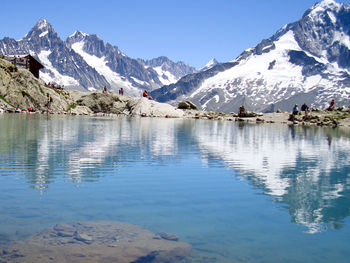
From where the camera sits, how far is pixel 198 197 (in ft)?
56.1

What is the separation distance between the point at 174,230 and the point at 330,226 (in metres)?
5.67

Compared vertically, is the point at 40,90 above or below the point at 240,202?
above

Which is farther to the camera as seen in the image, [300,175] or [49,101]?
[49,101]

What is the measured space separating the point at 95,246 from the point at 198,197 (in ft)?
23.1

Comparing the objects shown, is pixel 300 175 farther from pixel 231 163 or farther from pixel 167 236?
pixel 167 236

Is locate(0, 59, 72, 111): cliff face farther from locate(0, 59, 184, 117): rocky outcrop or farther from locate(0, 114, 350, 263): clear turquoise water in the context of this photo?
locate(0, 114, 350, 263): clear turquoise water

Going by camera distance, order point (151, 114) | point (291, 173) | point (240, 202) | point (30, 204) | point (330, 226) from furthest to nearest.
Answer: point (151, 114), point (291, 173), point (240, 202), point (30, 204), point (330, 226)

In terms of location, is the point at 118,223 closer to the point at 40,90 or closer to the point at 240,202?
the point at 240,202

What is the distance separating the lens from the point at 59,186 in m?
17.6

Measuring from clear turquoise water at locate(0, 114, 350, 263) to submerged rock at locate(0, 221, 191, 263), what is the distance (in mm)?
593

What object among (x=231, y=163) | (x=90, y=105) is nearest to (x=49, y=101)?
(x=90, y=105)

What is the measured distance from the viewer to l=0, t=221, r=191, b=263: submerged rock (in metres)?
10.1

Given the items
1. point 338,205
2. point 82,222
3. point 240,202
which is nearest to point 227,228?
point 240,202

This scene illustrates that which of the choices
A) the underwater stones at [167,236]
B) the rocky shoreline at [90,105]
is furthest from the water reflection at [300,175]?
the rocky shoreline at [90,105]
